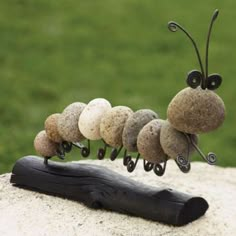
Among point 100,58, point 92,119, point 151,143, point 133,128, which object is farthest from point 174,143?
point 100,58

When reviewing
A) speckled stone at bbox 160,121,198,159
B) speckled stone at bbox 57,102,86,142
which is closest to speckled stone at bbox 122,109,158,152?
speckled stone at bbox 160,121,198,159

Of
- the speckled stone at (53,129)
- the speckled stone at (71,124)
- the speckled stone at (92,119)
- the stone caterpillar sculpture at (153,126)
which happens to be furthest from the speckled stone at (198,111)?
the speckled stone at (53,129)

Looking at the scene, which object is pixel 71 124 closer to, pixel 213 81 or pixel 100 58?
pixel 213 81

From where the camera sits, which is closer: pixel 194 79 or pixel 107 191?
pixel 194 79

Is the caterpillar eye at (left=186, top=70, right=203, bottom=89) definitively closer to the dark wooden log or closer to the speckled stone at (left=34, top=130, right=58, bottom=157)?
the dark wooden log

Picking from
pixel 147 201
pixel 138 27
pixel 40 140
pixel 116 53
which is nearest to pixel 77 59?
pixel 116 53

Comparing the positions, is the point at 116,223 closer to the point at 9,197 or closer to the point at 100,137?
the point at 100,137
